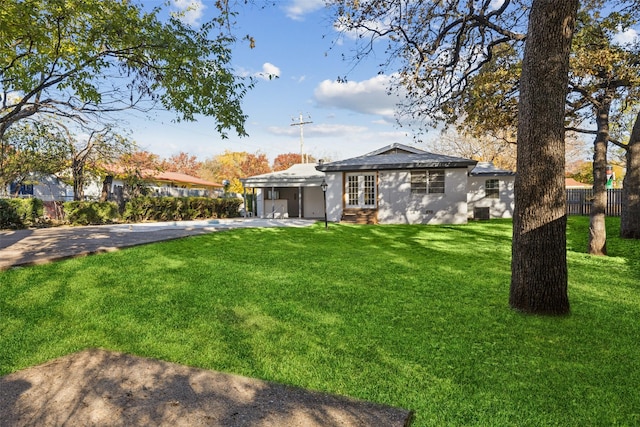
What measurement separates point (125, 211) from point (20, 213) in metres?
4.72

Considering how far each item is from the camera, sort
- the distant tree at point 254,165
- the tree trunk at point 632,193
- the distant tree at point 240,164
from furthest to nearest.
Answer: the distant tree at point 240,164 < the distant tree at point 254,165 < the tree trunk at point 632,193

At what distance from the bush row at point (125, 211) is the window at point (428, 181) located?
12224 mm

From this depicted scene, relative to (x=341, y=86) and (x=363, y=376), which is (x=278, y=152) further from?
(x=363, y=376)

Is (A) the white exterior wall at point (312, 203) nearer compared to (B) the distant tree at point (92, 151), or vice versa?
(B) the distant tree at point (92, 151)

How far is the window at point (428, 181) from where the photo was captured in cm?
1702

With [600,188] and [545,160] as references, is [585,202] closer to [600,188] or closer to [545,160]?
[600,188]

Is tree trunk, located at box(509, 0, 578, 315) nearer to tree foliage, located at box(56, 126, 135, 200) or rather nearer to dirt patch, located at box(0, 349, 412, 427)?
dirt patch, located at box(0, 349, 412, 427)

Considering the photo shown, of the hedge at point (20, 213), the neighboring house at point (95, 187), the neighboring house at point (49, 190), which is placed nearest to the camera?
the hedge at point (20, 213)

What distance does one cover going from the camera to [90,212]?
17188 mm

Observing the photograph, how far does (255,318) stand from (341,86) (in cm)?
603

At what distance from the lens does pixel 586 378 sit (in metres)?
2.76

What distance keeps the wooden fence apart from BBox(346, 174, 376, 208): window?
38.3ft

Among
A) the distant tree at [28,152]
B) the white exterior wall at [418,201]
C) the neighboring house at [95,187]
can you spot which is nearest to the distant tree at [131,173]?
the neighboring house at [95,187]

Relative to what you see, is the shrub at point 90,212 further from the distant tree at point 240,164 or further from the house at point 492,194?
the distant tree at point 240,164
